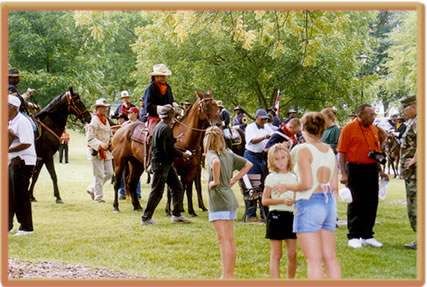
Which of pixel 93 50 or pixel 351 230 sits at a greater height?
pixel 93 50

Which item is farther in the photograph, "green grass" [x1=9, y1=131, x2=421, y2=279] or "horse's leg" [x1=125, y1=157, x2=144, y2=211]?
"horse's leg" [x1=125, y1=157, x2=144, y2=211]

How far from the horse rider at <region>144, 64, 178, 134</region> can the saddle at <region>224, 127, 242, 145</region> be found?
1.62m

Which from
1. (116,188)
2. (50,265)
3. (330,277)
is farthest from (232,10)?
(116,188)

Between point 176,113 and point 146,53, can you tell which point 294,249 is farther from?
point 176,113

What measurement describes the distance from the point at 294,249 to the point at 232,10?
9.12 ft

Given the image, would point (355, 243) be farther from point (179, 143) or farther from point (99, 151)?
point (99, 151)

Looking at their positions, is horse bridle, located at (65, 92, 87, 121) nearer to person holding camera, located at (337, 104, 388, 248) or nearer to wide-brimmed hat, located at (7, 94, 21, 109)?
wide-brimmed hat, located at (7, 94, 21, 109)

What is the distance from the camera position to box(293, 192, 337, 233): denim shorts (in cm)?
525

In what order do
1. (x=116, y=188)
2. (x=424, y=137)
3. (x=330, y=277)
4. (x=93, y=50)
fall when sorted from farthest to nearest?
1. (x=116, y=188)
2. (x=93, y=50)
3. (x=424, y=137)
4. (x=330, y=277)

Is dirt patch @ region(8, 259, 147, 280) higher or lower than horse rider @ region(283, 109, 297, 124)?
lower

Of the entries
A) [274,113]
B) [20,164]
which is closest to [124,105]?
[274,113]

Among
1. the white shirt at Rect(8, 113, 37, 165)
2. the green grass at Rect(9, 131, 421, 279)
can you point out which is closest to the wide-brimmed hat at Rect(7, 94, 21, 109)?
the white shirt at Rect(8, 113, 37, 165)

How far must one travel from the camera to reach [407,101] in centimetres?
690

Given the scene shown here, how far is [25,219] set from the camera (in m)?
7.79
